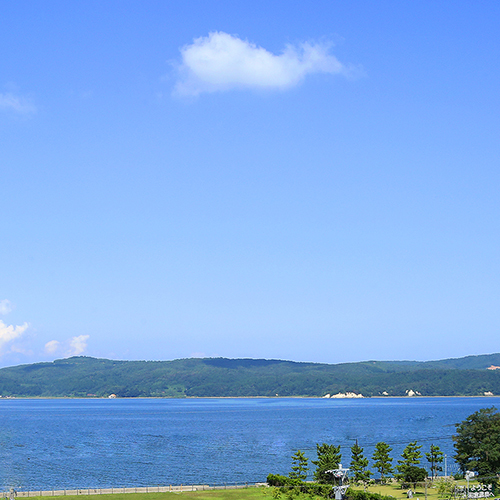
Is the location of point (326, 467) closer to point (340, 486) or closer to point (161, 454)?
point (340, 486)

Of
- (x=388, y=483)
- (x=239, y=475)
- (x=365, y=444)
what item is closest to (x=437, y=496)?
(x=388, y=483)

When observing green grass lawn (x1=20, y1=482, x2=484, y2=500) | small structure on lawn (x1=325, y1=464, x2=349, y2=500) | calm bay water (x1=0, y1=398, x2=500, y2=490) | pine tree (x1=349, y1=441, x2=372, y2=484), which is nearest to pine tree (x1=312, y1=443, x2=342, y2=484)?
pine tree (x1=349, y1=441, x2=372, y2=484)

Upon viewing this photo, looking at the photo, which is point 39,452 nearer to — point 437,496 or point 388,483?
point 388,483

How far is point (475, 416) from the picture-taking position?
283ft

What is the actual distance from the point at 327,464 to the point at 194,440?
93.2 metres

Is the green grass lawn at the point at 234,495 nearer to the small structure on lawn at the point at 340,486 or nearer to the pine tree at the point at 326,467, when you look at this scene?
the pine tree at the point at 326,467

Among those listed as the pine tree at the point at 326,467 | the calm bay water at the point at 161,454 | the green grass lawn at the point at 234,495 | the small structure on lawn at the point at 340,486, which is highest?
the small structure on lawn at the point at 340,486

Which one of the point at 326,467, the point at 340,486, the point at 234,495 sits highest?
the point at 340,486

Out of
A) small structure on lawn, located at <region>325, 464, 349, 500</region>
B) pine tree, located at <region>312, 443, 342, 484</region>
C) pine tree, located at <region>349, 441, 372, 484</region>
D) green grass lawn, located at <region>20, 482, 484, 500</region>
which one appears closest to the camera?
small structure on lawn, located at <region>325, 464, 349, 500</region>

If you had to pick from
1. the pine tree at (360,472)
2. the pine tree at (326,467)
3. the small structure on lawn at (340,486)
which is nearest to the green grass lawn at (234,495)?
the pine tree at (360,472)

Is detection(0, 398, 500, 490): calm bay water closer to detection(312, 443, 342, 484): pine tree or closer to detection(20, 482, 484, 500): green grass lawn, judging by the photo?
detection(20, 482, 484, 500): green grass lawn

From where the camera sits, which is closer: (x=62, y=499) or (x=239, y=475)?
(x=62, y=499)

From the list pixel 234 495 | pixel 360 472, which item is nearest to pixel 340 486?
Result: pixel 234 495

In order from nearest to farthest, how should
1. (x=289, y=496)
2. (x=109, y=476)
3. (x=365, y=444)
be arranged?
(x=289, y=496), (x=109, y=476), (x=365, y=444)
